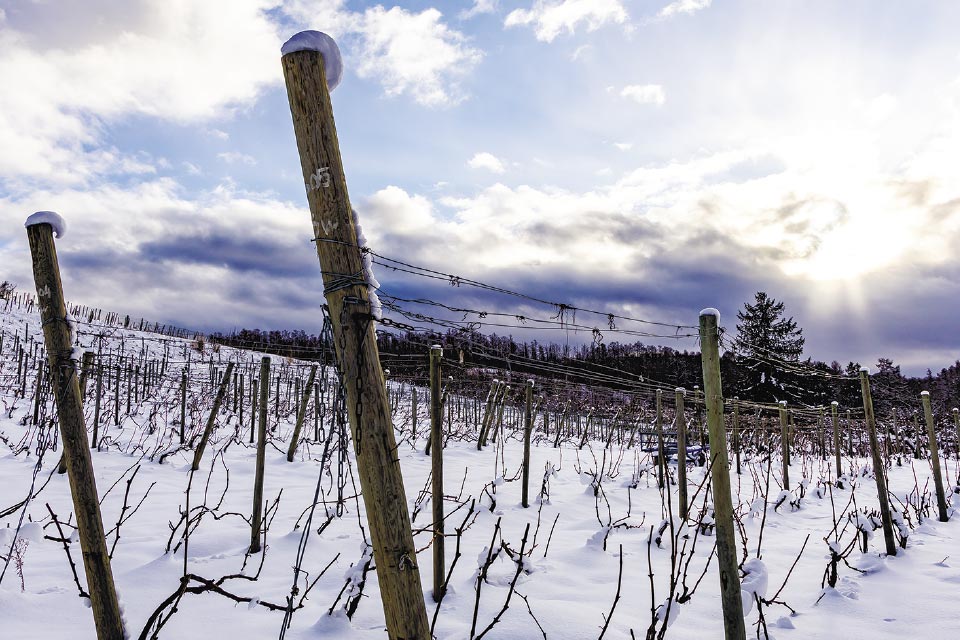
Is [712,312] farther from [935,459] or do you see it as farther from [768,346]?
[768,346]

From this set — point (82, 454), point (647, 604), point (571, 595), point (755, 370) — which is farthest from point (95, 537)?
point (755, 370)

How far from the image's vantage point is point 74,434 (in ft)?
8.80

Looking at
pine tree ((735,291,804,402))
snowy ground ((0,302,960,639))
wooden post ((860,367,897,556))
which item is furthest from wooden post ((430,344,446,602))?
pine tree ((735,291,804,402))

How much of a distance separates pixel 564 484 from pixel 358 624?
6.85 meters

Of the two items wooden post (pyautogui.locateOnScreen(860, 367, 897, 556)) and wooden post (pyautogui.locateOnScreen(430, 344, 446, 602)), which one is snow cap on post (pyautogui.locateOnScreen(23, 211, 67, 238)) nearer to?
wooden post (pyautogui.locateOnScreen(430, 344, 446, 602))

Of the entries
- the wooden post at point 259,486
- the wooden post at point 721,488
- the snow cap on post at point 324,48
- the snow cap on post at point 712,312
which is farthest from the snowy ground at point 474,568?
the snow cap on post at point 324,48

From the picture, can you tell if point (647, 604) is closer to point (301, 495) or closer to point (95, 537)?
point (95, 537)

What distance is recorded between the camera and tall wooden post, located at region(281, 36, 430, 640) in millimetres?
1806

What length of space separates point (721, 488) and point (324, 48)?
303cm

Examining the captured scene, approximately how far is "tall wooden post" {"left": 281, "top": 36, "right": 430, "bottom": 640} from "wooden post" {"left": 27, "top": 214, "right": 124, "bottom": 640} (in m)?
1.75

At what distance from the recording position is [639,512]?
7680mm

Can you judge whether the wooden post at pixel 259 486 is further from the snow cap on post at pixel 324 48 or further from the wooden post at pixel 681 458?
the wooden post at pixel 681 458

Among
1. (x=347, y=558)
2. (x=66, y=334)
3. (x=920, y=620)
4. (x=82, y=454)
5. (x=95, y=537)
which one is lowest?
(x=920, y=620)

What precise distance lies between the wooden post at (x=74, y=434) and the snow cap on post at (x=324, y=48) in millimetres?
1900
